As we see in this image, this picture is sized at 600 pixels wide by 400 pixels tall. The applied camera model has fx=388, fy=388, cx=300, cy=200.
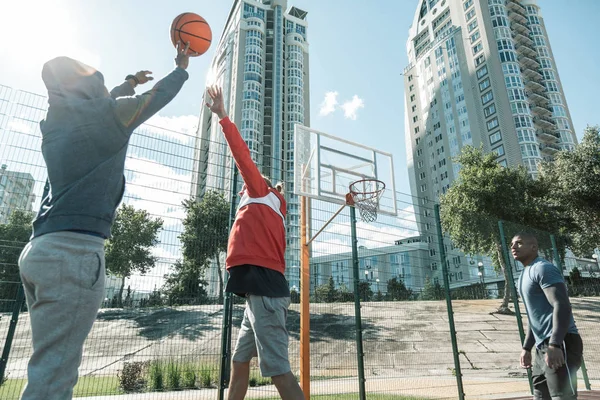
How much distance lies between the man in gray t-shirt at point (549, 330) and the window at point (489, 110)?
57.5 metres

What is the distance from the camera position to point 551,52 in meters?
61.3

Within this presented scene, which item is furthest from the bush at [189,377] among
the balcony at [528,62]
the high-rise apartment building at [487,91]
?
the balcony at [528,62]

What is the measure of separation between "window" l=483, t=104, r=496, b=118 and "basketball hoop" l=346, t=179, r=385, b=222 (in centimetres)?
5410

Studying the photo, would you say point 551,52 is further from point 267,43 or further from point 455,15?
point 267,43

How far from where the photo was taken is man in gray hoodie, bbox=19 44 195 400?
5.06 ft

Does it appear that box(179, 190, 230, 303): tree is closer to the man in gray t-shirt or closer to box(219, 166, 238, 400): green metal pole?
box(219, 166, 238, 400): green metal pole

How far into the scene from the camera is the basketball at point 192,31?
11.4 ft

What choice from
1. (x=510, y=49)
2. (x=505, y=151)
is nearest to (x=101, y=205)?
(x=505, y=151)

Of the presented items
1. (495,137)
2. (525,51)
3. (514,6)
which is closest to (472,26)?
(514,6)

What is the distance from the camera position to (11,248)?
4.66 m

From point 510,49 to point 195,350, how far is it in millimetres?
64014

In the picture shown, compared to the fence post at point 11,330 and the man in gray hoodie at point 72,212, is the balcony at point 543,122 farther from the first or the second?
the man in gray hoodie at point 72,212

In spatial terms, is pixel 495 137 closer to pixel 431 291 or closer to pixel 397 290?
pixel 431 291

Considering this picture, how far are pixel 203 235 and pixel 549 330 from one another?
171 inches
